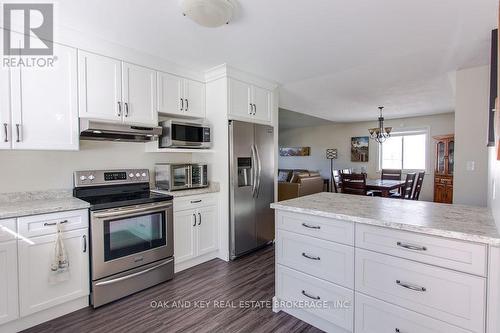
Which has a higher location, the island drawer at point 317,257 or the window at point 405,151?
the window at point 405,151

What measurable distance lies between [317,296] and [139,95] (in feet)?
8.47

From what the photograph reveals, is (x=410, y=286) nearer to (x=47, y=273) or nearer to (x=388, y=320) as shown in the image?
(x=388, y=320)

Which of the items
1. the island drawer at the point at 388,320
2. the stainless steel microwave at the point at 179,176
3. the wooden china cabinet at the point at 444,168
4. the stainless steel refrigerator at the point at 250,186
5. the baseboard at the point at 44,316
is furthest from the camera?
the wooden china cabinet at the point at 444,168

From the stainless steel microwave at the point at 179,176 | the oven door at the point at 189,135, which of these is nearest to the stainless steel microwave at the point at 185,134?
the oven door at the point at 189,135

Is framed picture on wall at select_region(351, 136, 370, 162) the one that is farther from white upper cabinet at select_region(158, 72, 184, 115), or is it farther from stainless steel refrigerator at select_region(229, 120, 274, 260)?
white upper cabinet at select_region(158, 72, 184, 115)

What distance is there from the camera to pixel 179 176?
3074 mm

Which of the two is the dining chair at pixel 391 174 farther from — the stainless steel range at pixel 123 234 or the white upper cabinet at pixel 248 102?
the stainless steel range at pixel 123 234

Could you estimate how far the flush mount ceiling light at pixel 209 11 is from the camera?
1.77 meters

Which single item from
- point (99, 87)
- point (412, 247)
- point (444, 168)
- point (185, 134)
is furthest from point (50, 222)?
point (444, 168)

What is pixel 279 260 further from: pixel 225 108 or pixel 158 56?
pixel 158 56

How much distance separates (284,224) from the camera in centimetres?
206

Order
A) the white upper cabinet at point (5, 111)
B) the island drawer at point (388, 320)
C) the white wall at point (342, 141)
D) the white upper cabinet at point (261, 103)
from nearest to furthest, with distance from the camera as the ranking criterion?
the island drawer at point (388, 320), the white upper cabinet at point (5, 111), the white upper cabinet at point (261, 103), the white wall at point (342, 141)

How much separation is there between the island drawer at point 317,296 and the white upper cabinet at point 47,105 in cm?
224

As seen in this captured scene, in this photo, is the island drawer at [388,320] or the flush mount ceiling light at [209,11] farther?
the flush mount ceiling light at [209,11]
